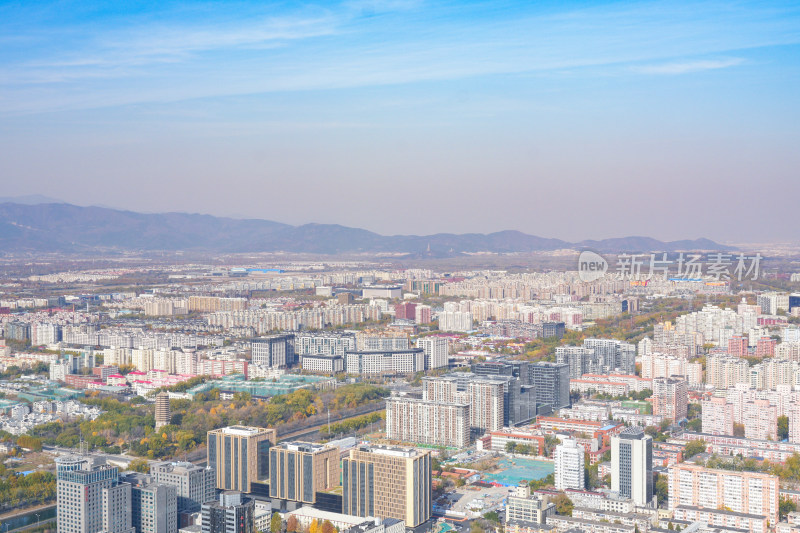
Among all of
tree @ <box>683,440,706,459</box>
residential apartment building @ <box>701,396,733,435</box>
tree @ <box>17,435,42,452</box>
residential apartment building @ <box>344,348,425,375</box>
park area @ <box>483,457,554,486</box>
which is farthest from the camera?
residential apartment building @ <box>344,348,425,375</box>

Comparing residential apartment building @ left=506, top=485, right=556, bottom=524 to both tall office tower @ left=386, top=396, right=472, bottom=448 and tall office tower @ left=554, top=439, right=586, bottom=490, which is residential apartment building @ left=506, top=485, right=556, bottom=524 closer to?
tall office tower @ left=554, top=439, right=586, bottom=490

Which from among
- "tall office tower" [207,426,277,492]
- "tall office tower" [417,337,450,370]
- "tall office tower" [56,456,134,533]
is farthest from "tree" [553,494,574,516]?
"tall office tower" [417,337,450,370]

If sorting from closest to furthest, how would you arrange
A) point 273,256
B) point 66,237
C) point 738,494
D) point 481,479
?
point 738,494, point 481,479, point 273,256, point 66,237

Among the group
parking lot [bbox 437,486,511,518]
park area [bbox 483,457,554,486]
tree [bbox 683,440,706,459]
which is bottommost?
park area [bbox 483,457,554,486]

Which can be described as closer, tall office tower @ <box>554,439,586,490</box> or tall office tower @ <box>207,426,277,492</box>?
tall office tower @ <box>207,426,277,492</box>

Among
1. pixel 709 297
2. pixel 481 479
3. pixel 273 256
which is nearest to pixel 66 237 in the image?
pixel 273 256

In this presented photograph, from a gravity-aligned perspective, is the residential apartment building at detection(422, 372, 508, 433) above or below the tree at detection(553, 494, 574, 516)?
above

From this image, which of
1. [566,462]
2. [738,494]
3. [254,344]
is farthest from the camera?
[254,344]

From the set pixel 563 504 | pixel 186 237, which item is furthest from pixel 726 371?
pixel 186 237

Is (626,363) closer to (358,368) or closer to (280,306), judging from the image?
(358,368)
